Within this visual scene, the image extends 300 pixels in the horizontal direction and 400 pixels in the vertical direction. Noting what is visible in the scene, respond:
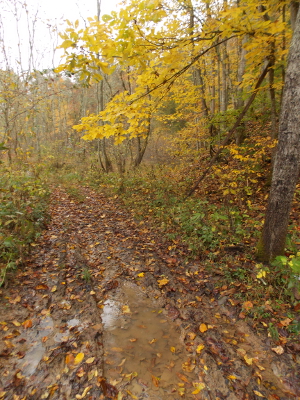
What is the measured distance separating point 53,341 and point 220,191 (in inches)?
222

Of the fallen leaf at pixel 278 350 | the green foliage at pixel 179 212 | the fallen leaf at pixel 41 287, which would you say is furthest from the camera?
the green foliage at pixel 179 212

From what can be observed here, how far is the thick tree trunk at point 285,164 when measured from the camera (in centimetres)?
300

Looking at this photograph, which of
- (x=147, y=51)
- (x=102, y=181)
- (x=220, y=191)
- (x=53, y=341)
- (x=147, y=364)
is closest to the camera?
(x=147, y=364)

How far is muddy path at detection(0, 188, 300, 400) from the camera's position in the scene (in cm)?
233

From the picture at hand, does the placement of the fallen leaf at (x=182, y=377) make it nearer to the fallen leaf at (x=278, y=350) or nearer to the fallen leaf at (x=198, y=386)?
the fallen leaf at (x=198, y=386)

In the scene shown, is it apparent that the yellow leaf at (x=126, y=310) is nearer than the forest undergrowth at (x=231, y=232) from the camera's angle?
No

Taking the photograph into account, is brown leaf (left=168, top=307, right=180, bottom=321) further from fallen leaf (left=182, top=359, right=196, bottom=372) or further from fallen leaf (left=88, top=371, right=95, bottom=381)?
fallen leaf (left=88, top=371, right=95, bottom=381)

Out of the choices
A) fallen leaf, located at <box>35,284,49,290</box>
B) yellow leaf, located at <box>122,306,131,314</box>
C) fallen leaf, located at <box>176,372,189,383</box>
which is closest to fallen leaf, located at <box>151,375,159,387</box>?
fallen leaf, located at <box>176,372,189,383</box>

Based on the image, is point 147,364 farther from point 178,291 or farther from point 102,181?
point 102,181

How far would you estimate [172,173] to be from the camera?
9.58 m

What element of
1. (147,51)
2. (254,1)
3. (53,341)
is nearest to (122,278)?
(53,341)

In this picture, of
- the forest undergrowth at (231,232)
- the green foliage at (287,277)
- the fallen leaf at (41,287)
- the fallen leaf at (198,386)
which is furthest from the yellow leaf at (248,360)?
the fallen leaf at (41,287)

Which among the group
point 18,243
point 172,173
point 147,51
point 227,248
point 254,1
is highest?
point 254,1

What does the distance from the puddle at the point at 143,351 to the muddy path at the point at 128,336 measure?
0.01m
